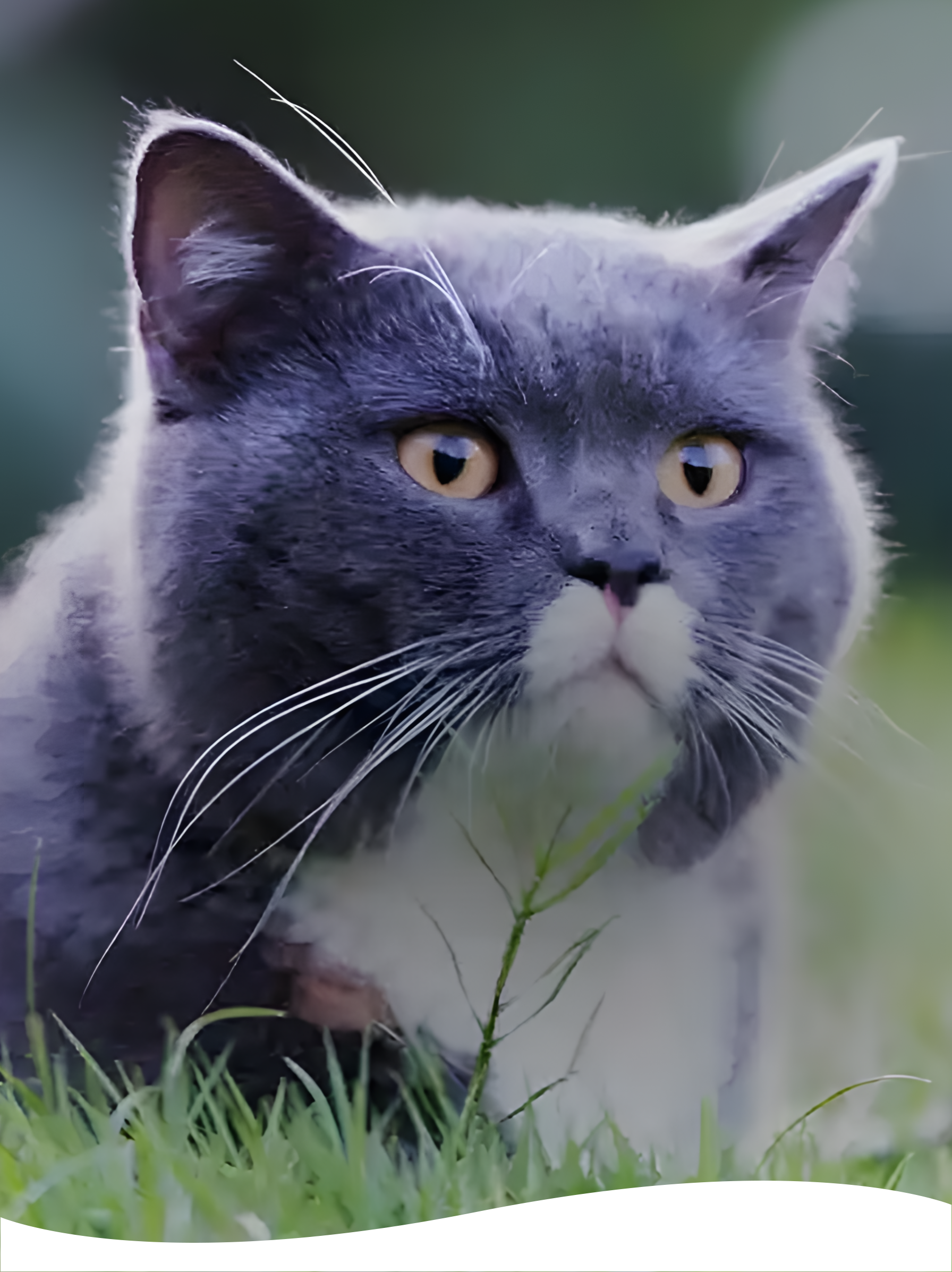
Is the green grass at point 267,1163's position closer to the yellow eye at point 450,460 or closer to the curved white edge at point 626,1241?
the curved white edge at point 626,1241

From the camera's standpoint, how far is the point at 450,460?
917mm

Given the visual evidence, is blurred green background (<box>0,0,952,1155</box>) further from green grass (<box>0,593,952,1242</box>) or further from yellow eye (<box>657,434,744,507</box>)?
yellow eye (<box>657,434,744,507</box>)

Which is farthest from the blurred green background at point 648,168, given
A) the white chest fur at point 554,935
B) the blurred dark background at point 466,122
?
the white chest fur at point 554,935

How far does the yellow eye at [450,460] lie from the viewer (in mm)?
915

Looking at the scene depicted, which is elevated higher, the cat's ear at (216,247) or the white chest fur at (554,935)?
the cat's ear at (216,247)

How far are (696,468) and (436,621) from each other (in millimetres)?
291

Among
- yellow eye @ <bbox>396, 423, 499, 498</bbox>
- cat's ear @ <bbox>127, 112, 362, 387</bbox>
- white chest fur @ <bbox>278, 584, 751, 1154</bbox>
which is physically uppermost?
cat's ear @ <bbox>127, 112, 362, 387</bbox>

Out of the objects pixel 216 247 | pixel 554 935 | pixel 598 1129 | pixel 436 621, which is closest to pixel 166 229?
pixel 216 247

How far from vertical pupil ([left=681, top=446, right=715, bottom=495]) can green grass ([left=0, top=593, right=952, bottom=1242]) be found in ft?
0.78

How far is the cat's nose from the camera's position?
0.88 m

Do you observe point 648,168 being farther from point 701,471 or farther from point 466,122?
point 701,471

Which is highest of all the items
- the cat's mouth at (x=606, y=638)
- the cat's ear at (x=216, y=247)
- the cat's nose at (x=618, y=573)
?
the cat's ear at (x=216, y=247)

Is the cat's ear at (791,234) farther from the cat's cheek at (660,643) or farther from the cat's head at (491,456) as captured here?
the cat's cheek at (660,643)

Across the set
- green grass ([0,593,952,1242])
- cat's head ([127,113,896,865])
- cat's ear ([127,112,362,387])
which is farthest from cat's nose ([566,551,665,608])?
cat's ear ([127,112,362,387])
